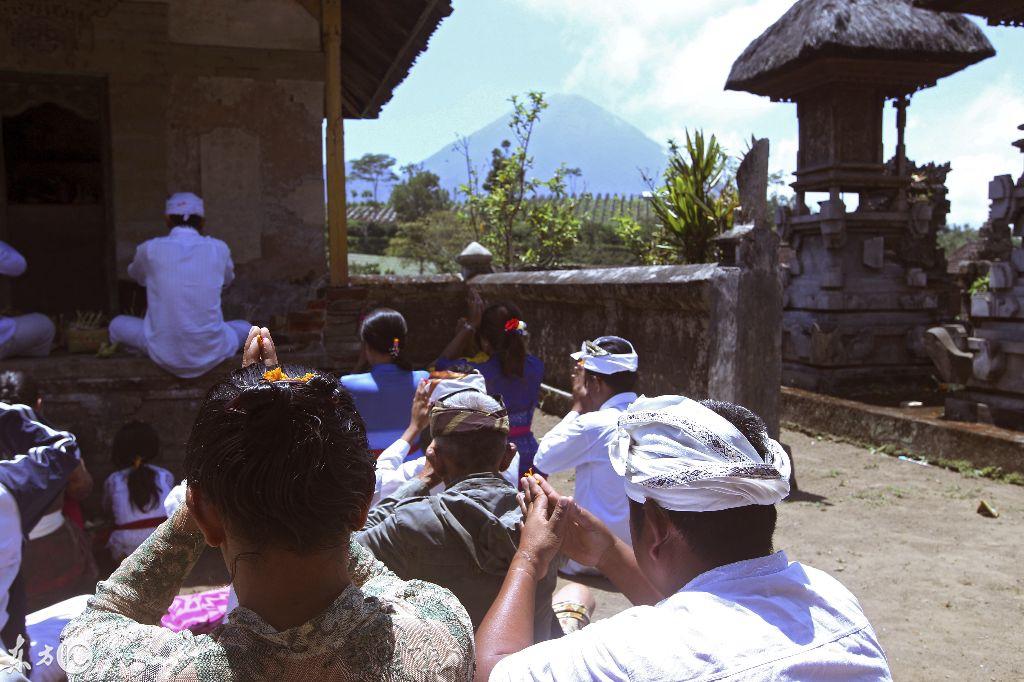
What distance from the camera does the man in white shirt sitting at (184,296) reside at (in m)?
5.91

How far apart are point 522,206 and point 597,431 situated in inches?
613

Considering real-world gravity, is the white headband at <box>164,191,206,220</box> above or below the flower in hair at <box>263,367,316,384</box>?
above

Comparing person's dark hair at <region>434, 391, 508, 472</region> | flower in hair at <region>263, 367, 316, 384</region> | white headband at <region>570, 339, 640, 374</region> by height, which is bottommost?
person's dark hair at <region>434, 391, 508, 472</region>

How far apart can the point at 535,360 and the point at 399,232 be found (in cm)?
2679

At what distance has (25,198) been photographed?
10117 millimetres

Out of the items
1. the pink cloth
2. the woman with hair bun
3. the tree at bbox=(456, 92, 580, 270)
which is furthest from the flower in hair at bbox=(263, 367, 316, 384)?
the tree at bbox=(456, 92, 580, 270)

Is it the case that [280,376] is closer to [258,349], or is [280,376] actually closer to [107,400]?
[258,349]

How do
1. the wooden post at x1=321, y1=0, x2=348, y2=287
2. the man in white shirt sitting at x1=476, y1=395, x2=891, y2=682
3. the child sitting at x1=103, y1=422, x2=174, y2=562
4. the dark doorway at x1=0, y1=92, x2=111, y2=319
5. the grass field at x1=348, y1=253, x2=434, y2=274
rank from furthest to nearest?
the grass field at x1=348, y1=253, x2=434, y2=274, the dark doorway at x1=0, y1=92, x2=111, y2=319, the wooden post at x1=321, y1=0, x2=348, y2=287, the child sitting at x1=103, y1=422, x2=174, y2=562, the man in white shirt sitting at x1=476, y1=395, x2=891, y2=682

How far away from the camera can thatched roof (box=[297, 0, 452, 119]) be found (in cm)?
752

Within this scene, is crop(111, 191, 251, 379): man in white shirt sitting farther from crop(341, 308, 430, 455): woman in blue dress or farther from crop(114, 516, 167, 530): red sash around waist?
crop(341, 308, 430, 455): woman in blue dress

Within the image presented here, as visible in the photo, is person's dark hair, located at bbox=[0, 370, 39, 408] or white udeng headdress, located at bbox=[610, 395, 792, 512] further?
person's dark hair, located at bbox=[0, 370, 39, 408]

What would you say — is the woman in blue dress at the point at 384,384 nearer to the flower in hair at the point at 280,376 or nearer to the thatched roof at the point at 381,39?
the flower in hair at the point at 280,376

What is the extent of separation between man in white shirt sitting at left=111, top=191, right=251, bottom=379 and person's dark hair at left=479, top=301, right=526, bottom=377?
217cm

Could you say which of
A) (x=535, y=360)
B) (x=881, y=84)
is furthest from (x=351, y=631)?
(x=881, y=84)
